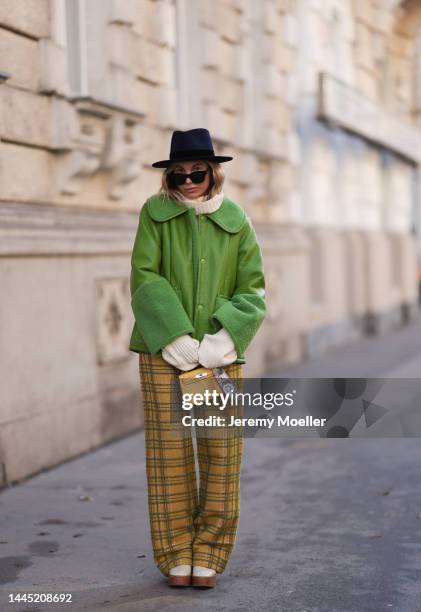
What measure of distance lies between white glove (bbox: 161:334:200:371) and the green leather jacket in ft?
0.13

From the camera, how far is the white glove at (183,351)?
14.5ft

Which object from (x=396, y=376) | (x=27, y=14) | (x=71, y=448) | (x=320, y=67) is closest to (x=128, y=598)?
(x=71, y=448)

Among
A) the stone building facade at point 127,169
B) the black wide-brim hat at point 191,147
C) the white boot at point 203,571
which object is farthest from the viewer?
the stone building facade at point 127,169

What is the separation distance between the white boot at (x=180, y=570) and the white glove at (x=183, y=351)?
874 millimetres

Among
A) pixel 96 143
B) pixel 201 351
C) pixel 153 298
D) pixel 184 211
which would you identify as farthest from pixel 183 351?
pixel 96 143

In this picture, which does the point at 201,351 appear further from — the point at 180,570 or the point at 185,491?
the point at 180,570

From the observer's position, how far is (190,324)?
444 centimetres

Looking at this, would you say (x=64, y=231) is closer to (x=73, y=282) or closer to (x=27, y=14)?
(x=73, y=282)

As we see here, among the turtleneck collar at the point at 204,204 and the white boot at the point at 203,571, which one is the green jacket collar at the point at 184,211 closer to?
the turtleneck collar at the point at 204,204

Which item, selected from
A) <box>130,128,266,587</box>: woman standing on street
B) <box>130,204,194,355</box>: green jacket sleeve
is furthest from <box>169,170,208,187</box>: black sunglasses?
<box>130,204,194,355</box>: green jacket sleeve

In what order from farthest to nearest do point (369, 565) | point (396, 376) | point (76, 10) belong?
point (396, 376) < point (76, 10) < point (369, 565)

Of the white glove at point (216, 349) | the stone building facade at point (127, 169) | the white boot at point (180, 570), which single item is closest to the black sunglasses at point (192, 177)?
the white glove at point (216, 349)

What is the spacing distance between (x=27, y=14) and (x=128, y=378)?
298 centimetres

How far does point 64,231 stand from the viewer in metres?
7.80
